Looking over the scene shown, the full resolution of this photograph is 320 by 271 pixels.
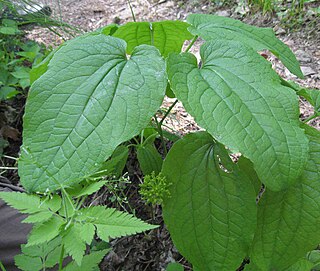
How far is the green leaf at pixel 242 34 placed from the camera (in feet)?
4.06

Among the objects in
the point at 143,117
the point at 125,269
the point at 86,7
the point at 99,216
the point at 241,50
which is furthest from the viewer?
the point at 86,7

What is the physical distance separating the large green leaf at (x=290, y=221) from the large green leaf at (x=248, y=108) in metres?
0.20

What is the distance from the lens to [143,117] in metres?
1.00

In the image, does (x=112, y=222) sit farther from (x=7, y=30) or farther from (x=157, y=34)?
(x=7, y=30)

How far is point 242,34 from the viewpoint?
129cm

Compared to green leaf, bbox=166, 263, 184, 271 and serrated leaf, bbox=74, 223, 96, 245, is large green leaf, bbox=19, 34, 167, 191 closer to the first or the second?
serrated leaf, bbox=74, 223, 96, 245

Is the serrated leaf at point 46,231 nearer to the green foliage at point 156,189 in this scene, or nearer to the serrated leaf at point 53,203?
the serrated leaf at point 53,203

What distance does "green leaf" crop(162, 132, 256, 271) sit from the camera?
46.4 inches

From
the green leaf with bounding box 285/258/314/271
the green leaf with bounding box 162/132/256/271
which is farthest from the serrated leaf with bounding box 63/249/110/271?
the green leaf with bounding box 285/258/314/271

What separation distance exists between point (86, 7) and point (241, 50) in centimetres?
326

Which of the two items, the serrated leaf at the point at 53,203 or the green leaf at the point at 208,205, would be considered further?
the green leaf at the point at 208,205

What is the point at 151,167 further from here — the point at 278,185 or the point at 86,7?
the point at 86,7

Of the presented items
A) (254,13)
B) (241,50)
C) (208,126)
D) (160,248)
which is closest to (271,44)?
(241,50)

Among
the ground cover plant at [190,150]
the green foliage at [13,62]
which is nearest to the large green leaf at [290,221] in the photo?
the ground cover plant at [190,150]
